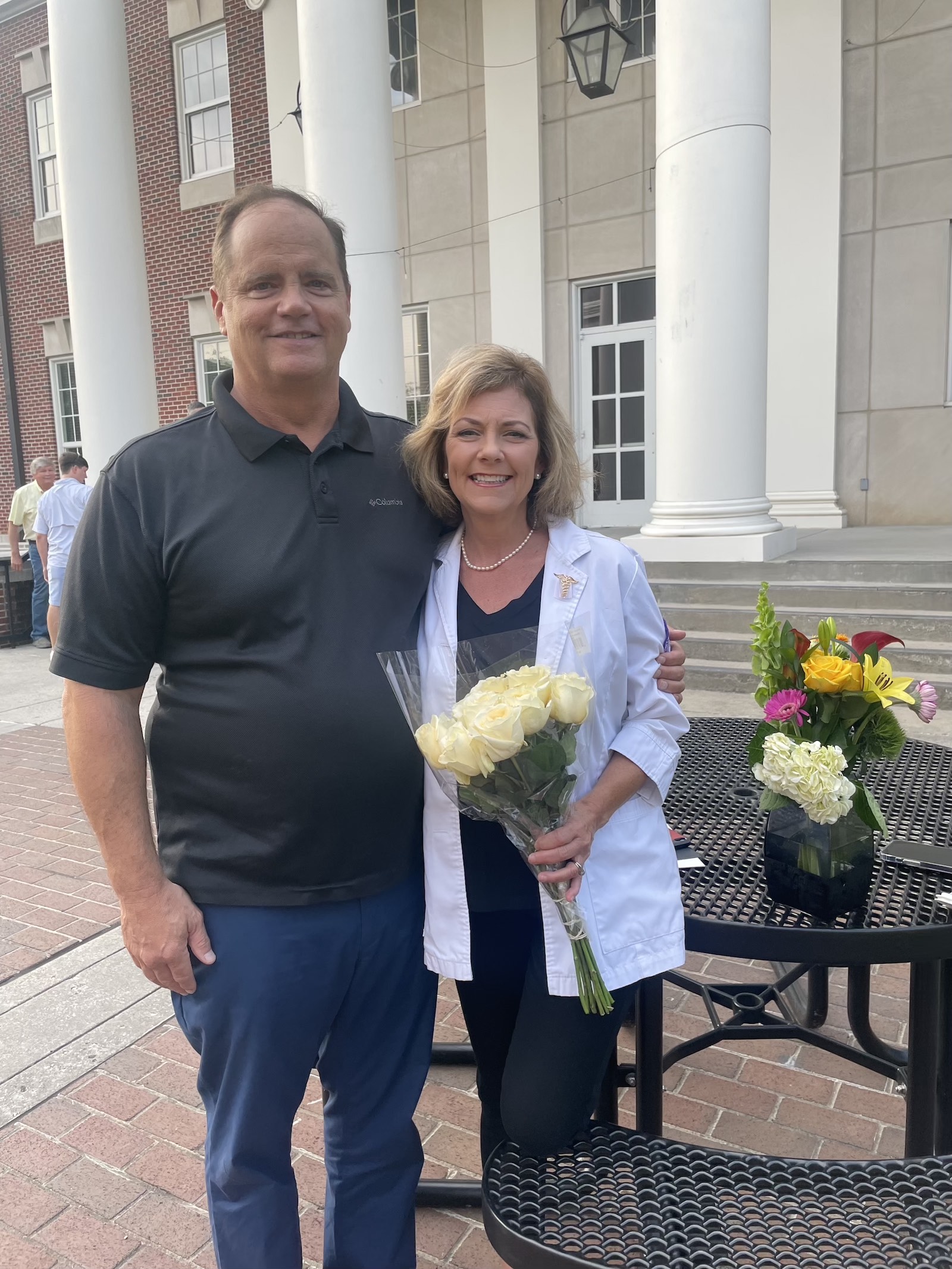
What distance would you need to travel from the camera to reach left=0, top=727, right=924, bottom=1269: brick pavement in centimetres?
220

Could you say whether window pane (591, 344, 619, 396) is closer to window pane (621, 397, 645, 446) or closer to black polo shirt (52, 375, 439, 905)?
window pane (621, 397, 645, 446)

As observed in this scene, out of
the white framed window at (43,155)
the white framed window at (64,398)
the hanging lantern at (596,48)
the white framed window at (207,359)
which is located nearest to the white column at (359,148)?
the hanging lantern at (596,48)

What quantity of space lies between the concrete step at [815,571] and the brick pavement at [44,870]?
457 centimetres

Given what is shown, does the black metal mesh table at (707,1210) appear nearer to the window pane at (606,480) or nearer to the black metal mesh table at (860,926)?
the black metal mesh table at (860,926)

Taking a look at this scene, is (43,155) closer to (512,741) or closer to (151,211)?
(151,211)

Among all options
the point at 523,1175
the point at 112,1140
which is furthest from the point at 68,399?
the point at 523,1175

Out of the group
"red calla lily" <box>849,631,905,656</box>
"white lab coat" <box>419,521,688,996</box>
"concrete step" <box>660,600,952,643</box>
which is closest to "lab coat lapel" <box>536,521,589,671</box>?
"white lab coat" <box>419,521,688,996</box>

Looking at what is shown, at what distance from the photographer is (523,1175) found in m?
1.73

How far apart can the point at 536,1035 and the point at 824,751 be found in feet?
2.48

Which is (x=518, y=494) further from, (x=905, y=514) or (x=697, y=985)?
(x=905, y=514)

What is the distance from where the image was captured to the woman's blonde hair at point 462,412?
188 cm

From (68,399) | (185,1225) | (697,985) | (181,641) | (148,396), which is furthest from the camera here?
(68,399)

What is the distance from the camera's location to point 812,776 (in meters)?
1.71

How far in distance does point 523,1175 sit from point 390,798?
0.73 metres
